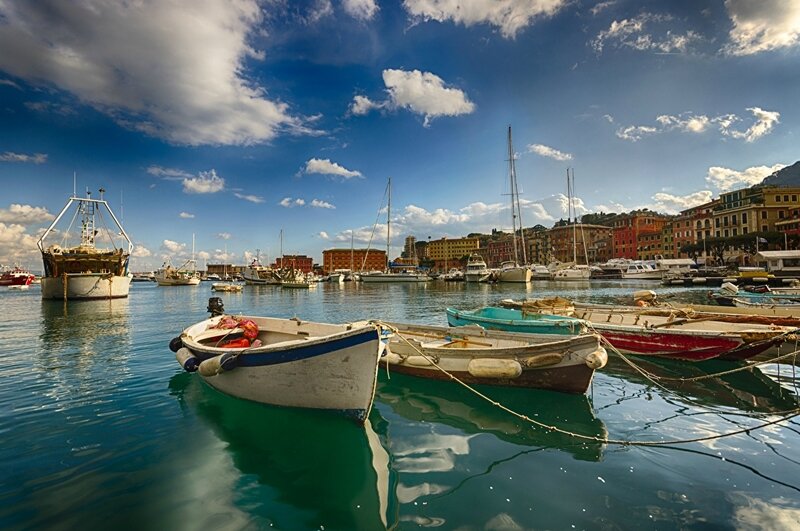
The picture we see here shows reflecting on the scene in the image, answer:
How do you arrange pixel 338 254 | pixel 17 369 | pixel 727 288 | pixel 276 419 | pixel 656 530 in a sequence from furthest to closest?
pixel 338 254 < pixel 727 288 < pixel 17 369 < pixel 276 419 < pixel 656 530

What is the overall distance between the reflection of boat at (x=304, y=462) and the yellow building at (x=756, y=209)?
105 metres

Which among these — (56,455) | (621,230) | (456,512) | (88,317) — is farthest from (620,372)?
(621,230)

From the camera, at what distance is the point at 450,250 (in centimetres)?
18950

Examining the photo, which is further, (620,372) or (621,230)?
(621,230)

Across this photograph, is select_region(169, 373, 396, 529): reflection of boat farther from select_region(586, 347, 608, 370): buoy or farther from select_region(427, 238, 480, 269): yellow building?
select_region(427, 238, 480, 269): yellow building

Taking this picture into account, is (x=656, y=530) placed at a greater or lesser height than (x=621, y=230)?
lesser

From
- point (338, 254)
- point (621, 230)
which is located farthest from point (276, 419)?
point (338, 254)

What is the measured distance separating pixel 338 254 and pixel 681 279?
142330 mm

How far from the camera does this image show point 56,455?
6.50 m

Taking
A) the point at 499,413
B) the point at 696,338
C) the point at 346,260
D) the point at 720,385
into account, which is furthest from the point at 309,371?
the point at 346,260

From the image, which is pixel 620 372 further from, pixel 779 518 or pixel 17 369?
pixel 17 369

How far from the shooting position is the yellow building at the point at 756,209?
77.2 meters

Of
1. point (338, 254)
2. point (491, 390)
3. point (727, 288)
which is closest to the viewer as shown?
point (491, 390)

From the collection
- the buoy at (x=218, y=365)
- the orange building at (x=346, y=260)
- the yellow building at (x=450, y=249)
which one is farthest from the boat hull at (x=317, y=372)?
the yellow building at (x=450, y=249)
